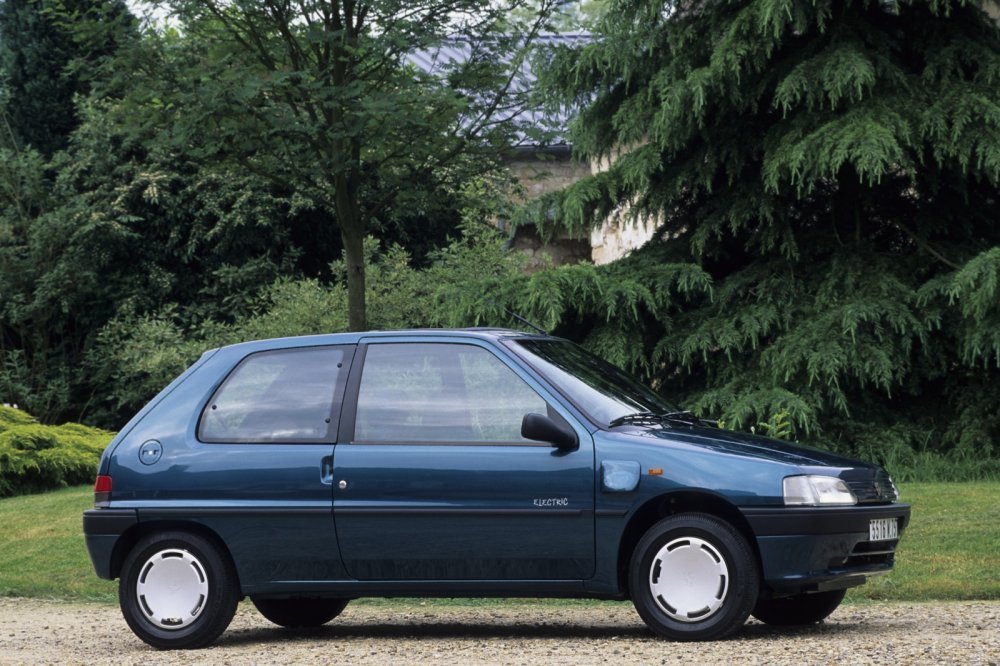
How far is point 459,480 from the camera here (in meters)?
7.09

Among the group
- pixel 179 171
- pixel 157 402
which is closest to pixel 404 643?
pixel 157 402

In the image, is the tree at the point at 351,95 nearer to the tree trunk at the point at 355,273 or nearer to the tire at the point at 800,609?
the tree trunk at the point at 355,273

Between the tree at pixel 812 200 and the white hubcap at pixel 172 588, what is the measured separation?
21.0 ft

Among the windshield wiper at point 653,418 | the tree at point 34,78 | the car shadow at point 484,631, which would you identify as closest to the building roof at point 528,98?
the windshield wiper at point 653,418

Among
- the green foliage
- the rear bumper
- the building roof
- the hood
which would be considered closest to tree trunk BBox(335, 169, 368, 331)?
the building roof

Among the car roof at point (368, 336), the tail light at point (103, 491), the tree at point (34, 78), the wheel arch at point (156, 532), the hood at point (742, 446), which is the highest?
the tree at point (34, 78)

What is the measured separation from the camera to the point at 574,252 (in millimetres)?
24969

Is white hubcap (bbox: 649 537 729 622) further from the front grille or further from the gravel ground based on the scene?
the front grille

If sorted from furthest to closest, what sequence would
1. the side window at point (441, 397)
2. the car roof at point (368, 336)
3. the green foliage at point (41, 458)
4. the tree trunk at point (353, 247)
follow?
the green foliage at point (41, 458) → the tree trunk at point (353, 247) → the car roof at point (368, 336) → the side window at point (441, 397)

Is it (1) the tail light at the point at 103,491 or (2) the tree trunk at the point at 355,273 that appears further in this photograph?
(2) the tree trunk at the point at 355,273

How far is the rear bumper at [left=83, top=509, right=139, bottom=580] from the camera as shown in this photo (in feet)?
24.5

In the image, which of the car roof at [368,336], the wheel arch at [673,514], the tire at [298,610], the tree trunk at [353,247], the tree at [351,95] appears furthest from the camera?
the tree trunk at [353,247]

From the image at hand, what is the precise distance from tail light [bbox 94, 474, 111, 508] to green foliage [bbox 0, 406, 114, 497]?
980 cm

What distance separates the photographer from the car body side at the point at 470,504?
22.4 ft
